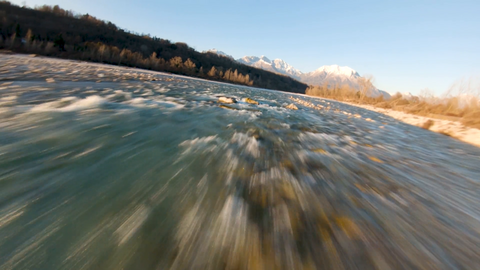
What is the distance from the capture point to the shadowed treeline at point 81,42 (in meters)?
36.0

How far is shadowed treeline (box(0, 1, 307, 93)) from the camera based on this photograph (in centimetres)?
3600

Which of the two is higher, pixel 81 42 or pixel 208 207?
pixel 81 42

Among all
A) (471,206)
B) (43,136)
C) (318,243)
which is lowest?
(43,136)

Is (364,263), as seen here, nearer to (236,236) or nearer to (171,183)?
(236,236)

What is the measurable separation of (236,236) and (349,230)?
37.6 inches

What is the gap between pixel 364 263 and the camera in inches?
47.1

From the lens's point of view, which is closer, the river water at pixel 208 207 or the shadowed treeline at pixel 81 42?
the river water at pixel 208 207

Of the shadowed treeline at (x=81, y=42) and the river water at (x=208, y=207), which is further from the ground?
the shadowed treeline at (x=81, y=42)

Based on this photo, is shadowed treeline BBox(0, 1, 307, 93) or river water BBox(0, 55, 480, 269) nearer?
river water BBox(0, 55, 480, 269)

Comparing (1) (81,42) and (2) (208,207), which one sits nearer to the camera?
(2) (208,207)

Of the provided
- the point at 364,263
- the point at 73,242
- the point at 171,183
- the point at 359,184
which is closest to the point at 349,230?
the point at 364,263

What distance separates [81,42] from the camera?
53.2m

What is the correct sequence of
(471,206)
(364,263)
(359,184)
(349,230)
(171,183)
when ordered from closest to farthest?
(364,263) < (349,230) < (171,183) < (471,206) < (359,184)

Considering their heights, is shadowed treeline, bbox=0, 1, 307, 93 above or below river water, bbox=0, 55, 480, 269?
above
